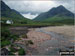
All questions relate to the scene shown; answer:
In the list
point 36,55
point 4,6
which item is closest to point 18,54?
point 36,55

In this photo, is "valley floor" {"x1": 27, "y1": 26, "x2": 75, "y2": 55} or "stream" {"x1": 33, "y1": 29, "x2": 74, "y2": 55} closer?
"stream" {"x1": 33, "y1": 29, "x2": 74, "y2": 55}

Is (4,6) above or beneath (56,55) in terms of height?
above

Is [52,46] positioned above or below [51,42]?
above

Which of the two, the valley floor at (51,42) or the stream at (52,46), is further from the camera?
the valley floor at (51,42)

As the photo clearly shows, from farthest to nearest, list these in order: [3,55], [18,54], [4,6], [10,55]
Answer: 1. [4,6]
2. [18,54]
3. [10,55]
4. [3,55]

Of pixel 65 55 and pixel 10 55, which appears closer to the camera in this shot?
pixel 65 55

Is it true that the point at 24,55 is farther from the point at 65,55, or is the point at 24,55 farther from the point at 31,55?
the point at 65,55

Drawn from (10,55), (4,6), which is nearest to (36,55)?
(10,55)

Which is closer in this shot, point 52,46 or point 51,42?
point 52,46

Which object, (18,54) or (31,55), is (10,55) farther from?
(31,55)

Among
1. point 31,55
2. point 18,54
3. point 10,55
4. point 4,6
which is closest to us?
point 10,55
